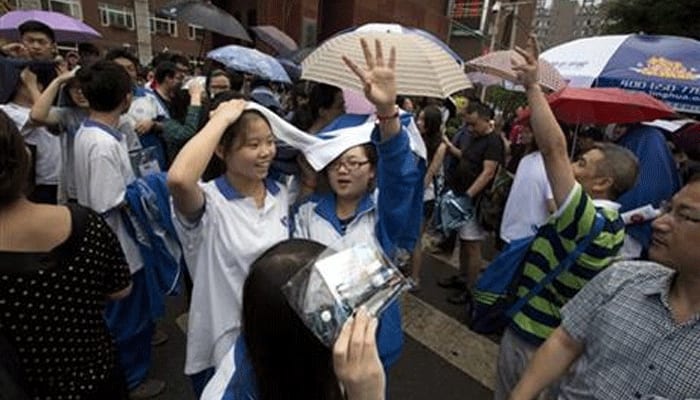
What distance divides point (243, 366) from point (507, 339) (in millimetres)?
1456

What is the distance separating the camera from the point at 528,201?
2930 millimetres

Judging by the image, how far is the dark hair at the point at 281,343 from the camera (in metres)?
0.89

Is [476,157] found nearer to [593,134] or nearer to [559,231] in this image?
[593,134]

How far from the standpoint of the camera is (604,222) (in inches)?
67.4

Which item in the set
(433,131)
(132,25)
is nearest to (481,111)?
(433,131)

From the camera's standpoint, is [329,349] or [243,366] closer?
[329,349]

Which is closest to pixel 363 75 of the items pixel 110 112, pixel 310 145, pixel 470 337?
pixel 310 145

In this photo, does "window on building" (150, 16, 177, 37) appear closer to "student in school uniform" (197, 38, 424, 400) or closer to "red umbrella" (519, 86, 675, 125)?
"red umbrella" (519, 86, 675, 125)

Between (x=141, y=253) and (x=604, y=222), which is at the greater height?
(x=604, y=222)

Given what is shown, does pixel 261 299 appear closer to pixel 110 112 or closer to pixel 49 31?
pixel 110 112

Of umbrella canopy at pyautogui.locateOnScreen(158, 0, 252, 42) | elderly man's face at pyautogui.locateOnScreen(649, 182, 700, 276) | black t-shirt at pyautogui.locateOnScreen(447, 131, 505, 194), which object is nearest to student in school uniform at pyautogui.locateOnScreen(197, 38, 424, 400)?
elderly man's face at pyautogui.locateOnScreen(649, 182, 700, 276)

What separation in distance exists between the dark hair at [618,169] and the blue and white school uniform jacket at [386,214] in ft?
2.74

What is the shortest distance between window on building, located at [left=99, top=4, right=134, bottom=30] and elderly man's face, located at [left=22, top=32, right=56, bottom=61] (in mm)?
32819

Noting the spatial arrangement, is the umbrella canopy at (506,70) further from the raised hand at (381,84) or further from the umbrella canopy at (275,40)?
the umbrella canopy at (275,40)
